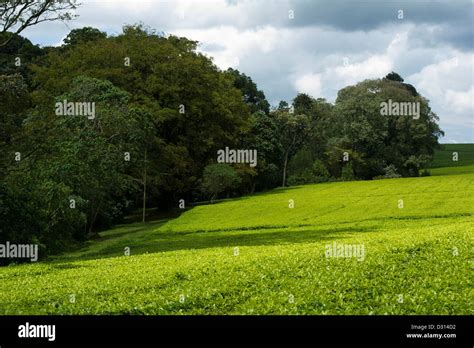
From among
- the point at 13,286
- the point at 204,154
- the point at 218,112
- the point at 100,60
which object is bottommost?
the point at 13,286

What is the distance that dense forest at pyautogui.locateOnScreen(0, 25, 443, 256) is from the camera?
34656 mm

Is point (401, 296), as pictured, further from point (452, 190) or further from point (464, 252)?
point (452, 190)

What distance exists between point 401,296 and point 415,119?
80927 millimetres

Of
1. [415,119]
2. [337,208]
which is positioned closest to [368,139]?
[415,119]

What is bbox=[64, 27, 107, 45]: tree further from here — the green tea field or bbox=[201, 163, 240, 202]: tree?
the green tea field

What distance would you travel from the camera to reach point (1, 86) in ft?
98.7

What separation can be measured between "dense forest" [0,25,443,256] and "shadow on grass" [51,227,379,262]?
335 cm

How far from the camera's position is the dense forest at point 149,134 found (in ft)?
114

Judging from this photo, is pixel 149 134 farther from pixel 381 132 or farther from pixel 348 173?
pixel 381 132

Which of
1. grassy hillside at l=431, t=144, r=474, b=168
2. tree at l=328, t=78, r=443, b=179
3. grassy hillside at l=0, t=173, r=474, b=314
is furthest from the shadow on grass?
grassy hillside at l=431, t=144, r=474, b=168
